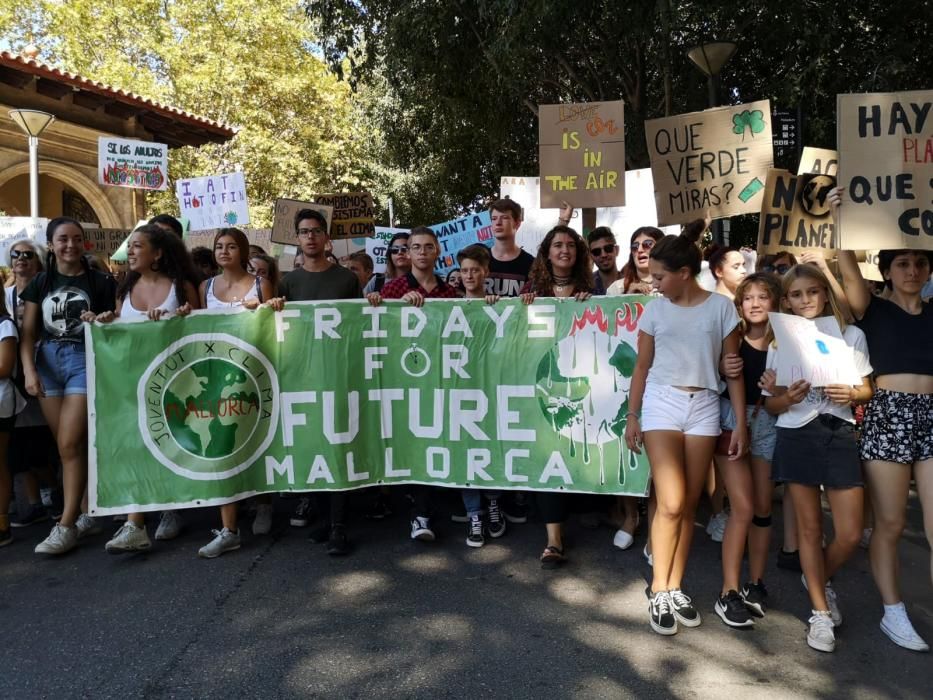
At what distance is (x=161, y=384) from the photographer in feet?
15.0

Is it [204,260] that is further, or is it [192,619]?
[204,260]

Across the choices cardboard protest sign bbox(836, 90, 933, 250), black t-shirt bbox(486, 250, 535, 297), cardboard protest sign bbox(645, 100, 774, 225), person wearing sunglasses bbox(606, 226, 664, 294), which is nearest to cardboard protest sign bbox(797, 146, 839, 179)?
cardboard protest sign bbox(645, 100, 774, 225)

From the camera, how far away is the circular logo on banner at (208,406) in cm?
456

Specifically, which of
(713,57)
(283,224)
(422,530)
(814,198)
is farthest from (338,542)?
(713,57)

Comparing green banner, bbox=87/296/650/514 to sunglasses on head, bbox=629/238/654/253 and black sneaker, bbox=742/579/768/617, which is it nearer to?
sunglasses on head, bbox=629/238/654/253

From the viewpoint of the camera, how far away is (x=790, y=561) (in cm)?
425

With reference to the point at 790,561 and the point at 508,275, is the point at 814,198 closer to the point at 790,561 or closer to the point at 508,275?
the point at 508,275

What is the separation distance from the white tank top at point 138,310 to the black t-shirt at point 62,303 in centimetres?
27

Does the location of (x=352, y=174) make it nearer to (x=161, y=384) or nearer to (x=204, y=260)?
(x=204, y=260)

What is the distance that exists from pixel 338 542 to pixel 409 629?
1.11 m

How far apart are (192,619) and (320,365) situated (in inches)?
64.2

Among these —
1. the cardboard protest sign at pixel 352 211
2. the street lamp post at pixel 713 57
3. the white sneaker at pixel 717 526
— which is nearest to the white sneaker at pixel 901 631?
the white sneaker at pixel 717 526

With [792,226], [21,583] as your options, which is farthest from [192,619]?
[792,226]

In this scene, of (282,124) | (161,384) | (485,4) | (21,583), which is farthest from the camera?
(282,124)
